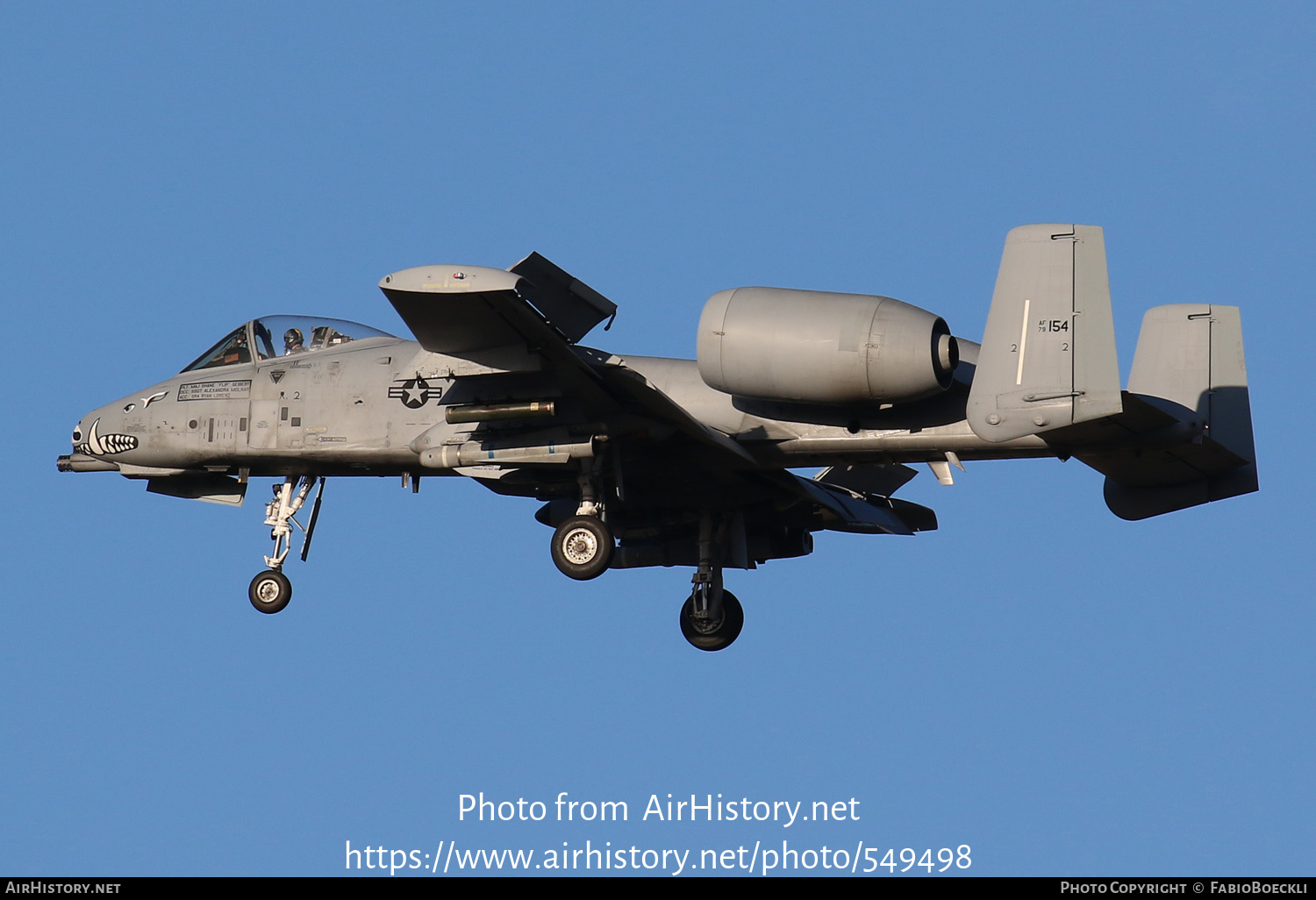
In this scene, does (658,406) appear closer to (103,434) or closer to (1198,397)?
(1198,397)

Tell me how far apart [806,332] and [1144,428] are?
3.69m

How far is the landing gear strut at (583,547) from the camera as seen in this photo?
20188 millimetres

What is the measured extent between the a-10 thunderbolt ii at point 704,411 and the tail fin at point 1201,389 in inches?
1.0

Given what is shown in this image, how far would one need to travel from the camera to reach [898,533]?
24.3 metres

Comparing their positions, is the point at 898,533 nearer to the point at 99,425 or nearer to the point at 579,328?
the point at 579,328

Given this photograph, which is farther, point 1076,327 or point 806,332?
point 806,332

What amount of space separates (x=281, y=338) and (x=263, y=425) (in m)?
1.34

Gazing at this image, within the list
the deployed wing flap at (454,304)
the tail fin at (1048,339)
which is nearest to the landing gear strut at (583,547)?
the deployed wing flap at (454,304)

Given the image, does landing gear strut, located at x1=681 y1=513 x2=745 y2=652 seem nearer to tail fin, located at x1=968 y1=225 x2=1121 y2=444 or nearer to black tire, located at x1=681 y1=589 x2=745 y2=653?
black tire, located at x1=681 y1=589 x2=745 y2=653

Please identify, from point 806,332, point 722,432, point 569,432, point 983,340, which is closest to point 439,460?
point 569,432

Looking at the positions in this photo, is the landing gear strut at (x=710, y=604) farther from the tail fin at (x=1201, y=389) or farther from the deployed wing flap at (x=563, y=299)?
the tail fin at (x=1201, y=389)

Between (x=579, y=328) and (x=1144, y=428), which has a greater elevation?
(x=579, y=328)

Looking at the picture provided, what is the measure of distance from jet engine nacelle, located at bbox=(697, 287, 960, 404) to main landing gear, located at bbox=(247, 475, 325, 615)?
7166 mm

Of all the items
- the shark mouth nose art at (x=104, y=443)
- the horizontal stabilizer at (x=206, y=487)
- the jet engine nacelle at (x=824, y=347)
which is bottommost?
the horizontal stabilizer at (x=206, y=487)
